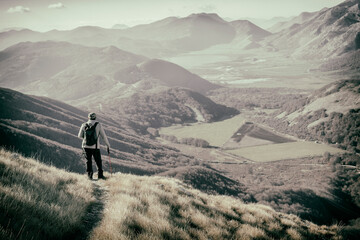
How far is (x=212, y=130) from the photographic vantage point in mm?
160750

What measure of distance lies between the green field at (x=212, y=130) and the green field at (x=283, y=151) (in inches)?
723

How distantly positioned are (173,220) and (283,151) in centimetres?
12233

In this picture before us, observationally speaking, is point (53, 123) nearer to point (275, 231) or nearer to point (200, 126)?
point (200, 126)

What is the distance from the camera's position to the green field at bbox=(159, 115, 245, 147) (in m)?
144

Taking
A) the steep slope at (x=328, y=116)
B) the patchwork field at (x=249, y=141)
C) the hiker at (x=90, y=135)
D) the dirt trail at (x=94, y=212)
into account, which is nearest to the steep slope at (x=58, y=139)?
the patchwork field at (x=249, y=141)

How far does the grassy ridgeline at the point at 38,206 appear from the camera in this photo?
20.1ft

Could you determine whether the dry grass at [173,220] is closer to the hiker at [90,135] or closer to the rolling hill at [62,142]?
the hiker at [90,135]

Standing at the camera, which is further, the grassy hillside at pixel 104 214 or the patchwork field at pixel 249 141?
the patchwork field at pixel 249 141

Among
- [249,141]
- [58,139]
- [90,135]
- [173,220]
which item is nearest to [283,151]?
[249,141]

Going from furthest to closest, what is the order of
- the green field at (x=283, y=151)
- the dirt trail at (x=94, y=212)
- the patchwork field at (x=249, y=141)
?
the patchwork field at (x=249, y=141) → the green field at (x=283, y=151) → the dirt trail at (x=94, y=212)

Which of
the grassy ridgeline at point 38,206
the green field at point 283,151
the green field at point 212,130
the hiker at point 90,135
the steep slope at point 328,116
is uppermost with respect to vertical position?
the hiker at point 90,135

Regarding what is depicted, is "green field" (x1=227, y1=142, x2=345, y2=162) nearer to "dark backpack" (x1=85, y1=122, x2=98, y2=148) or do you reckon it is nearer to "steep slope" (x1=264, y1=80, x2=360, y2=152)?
"steep slope" (x1=264, y1=80, x2=360, y2=152)

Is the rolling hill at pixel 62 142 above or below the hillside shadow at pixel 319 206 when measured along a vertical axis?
above

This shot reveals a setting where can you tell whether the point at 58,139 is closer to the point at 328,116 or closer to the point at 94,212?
the point at 94,212
